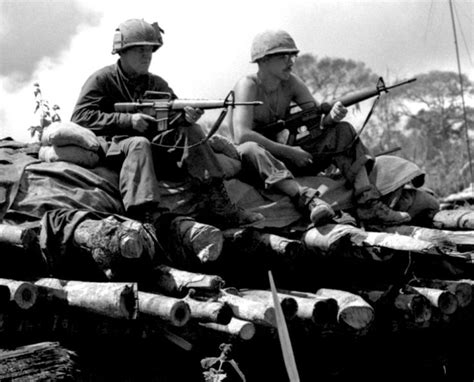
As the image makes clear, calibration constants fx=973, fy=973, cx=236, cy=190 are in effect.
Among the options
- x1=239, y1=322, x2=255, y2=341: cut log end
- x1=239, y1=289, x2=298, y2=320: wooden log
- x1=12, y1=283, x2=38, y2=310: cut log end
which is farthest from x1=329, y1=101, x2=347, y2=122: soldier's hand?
x1=12, y1=283, x2=38, y2=310: cut log end

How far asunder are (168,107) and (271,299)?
172 cm

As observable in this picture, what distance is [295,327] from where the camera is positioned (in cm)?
645

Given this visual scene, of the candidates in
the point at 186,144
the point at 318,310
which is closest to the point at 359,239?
the point at 318,310

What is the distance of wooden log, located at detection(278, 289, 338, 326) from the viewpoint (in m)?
5.97

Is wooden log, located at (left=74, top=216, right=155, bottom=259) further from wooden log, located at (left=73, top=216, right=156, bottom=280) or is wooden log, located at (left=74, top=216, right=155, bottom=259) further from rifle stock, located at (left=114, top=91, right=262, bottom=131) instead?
rifle stock, located at (left=114, top=91, right=262, bottom=131)

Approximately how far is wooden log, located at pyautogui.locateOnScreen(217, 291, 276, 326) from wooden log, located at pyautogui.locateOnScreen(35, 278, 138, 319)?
0.61 m

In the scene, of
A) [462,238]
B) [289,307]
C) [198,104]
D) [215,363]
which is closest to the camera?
[289,307]

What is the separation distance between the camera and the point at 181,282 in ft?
18.9

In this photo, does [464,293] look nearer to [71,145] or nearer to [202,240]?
[202,240]

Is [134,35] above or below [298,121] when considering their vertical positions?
above

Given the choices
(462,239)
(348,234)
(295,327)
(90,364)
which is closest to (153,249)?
(90,364)

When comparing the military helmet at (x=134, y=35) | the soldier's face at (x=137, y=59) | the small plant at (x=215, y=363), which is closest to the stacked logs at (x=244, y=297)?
the small plant at (x=215, y=363)

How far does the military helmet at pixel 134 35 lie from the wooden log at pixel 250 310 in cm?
226

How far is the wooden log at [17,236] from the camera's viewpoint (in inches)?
224
